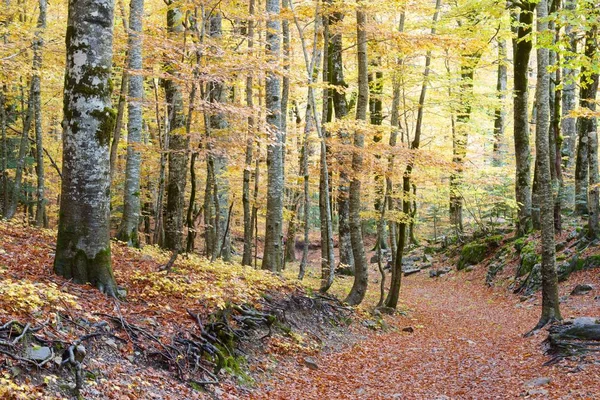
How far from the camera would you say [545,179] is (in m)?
9.55

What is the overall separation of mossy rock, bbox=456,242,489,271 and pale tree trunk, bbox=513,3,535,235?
204 centimetres

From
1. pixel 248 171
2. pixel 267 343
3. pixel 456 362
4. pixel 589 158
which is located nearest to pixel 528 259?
pixel 589 158

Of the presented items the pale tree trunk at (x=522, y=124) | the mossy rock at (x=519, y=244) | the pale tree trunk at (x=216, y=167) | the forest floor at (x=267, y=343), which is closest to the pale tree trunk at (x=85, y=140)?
the forest floor at (x=267, y=343)

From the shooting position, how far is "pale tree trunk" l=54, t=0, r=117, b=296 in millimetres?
6250

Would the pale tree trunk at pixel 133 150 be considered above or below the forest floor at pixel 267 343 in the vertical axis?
above

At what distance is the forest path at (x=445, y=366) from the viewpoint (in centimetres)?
692

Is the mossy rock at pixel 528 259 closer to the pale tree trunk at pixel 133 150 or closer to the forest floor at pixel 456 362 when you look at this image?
the forest floor at pixel 456 362

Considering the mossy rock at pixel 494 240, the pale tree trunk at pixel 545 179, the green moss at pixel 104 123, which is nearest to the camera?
the green moss at pixel 104 123

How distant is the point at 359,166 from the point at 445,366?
513 cm

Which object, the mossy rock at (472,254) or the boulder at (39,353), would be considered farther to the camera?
the mossy rock at (472,254)

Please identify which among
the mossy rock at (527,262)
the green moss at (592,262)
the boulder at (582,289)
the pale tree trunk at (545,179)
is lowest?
the boulder at (582,289)

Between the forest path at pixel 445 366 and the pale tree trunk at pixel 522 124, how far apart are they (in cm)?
428

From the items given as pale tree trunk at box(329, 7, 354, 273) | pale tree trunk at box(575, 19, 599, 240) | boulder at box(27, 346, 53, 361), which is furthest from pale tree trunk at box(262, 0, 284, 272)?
pale tree trunk at box(575, 19, 599, 240)

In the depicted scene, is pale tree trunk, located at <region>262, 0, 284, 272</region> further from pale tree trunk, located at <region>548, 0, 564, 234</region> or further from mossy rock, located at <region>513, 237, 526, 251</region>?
mossy rock, located at <region>513, 237, 526, 251</region>
